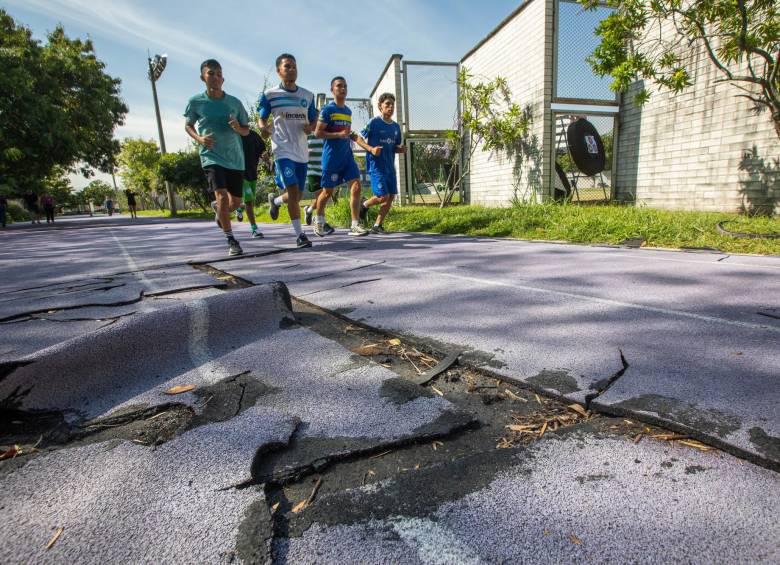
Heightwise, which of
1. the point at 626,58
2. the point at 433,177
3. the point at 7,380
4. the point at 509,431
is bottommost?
the point at 509,431

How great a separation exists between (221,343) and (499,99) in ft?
34.2

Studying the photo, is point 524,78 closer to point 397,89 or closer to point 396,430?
point 397,89

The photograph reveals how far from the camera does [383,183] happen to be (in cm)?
678

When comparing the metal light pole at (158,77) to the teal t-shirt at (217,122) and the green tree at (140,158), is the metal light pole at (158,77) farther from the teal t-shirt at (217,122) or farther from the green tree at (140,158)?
the teal t-shirt at (217,122)

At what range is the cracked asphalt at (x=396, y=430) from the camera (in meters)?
0.88

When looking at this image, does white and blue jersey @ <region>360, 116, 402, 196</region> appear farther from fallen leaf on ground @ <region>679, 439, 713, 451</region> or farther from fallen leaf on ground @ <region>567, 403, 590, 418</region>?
fallen leaf on ground @ <region>679, 439, 713, 451</region>

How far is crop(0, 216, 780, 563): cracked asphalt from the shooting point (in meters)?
0.88

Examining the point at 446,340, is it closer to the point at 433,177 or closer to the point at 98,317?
the point at 98,317

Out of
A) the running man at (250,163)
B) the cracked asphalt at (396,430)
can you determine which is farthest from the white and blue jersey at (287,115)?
the cracked asphalt at (396,430)

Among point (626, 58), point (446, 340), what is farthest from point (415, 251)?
point (626, 58)

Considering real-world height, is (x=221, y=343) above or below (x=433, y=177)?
below

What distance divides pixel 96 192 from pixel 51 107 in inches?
3054

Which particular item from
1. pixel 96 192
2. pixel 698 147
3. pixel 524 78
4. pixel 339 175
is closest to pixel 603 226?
pixel 698 147

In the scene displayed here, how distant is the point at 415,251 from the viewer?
4.83m
